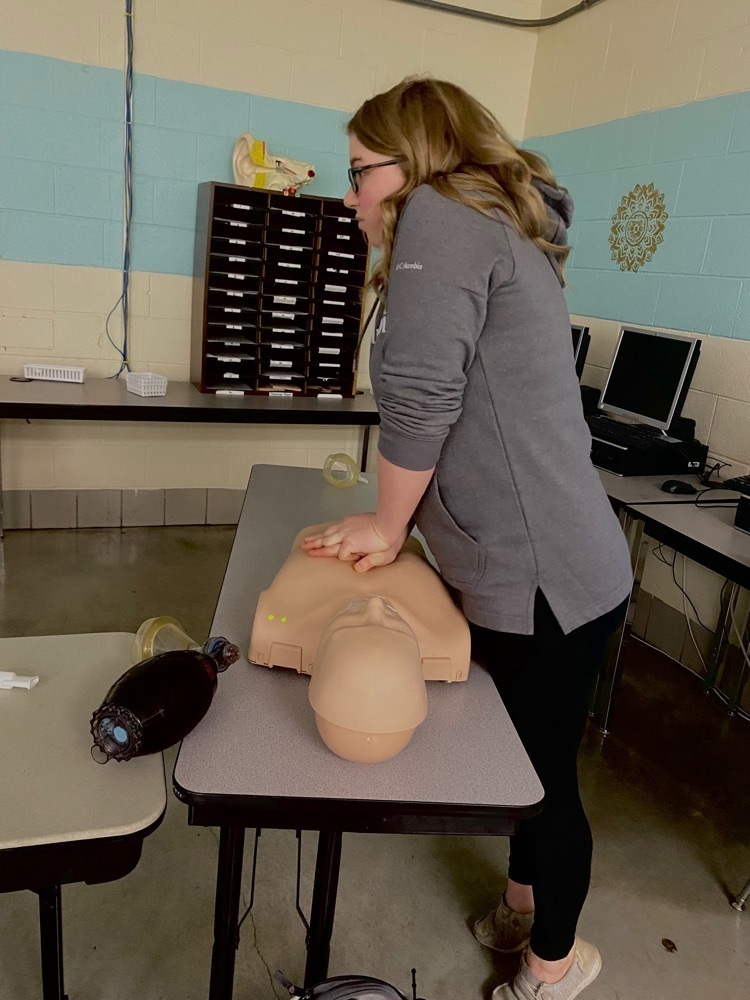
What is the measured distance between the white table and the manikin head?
0.22 meters

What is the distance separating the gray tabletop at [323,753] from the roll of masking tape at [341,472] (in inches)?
35.0

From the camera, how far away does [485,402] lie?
1111 millimetres

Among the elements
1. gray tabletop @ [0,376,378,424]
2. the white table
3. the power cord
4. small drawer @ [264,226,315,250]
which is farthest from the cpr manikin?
the power cord

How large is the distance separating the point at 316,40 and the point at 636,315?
200 centimetres

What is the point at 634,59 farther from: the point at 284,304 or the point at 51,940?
the point at 51,940

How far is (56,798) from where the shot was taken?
0.89 meters

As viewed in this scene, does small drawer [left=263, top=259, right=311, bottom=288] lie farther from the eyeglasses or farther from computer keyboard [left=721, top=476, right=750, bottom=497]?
the eyeglasses

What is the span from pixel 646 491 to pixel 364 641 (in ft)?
6.08

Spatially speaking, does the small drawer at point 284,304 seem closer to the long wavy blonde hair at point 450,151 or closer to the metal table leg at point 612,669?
the metal table leg at point 612,669

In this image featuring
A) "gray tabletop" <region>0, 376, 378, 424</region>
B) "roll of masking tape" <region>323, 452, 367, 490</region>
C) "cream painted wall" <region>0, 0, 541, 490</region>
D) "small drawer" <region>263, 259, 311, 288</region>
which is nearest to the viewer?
"roll of masking tape" <region>323, 452, 367, 490</region>

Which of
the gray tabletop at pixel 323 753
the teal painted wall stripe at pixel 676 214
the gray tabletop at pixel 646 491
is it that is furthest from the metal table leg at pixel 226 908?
the teal painted wall stripe at pixel 676 214

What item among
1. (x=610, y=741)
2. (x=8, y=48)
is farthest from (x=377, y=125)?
(x=8, y=48)

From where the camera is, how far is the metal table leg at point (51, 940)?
1097mm

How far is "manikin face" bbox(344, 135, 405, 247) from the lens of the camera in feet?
3.68
